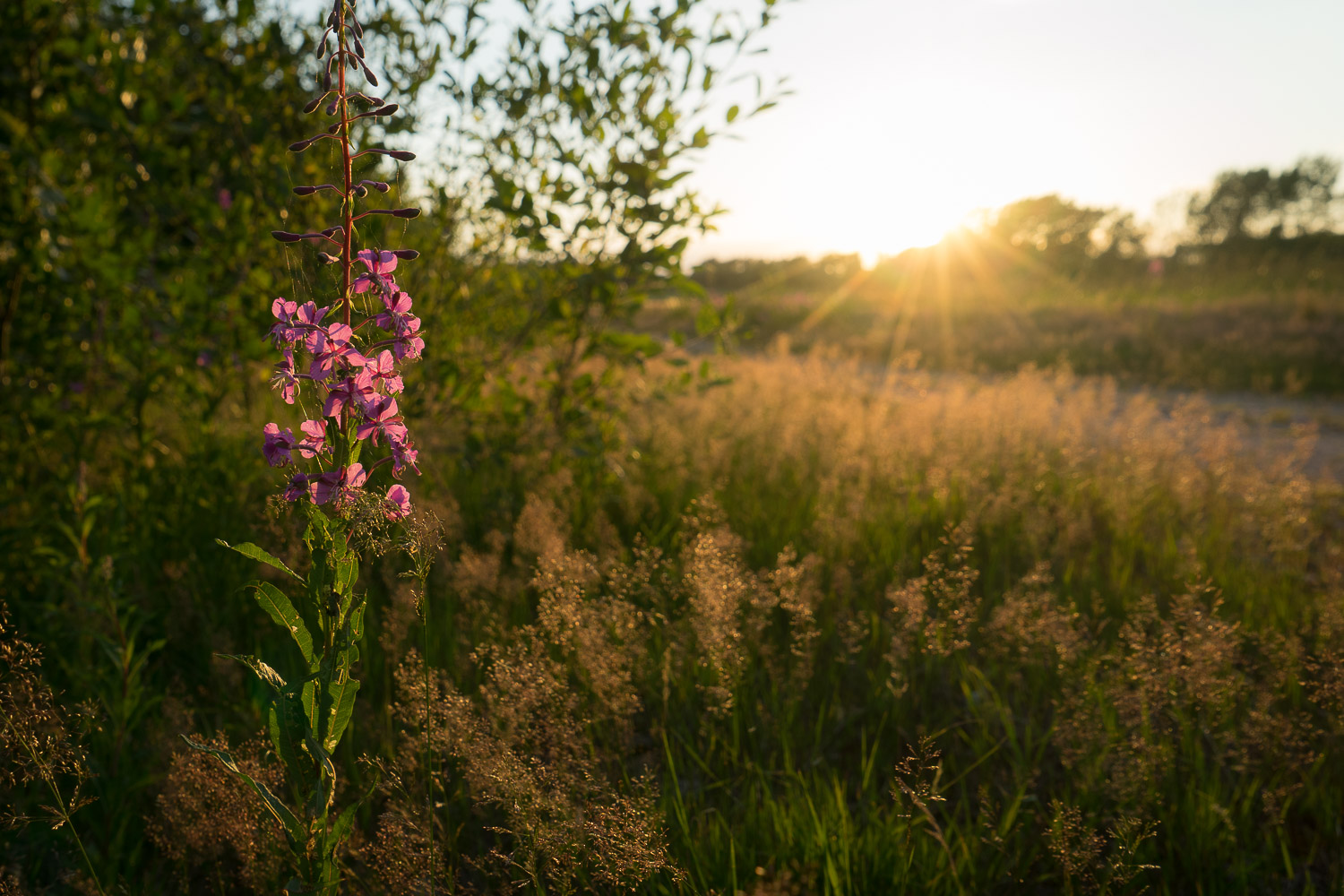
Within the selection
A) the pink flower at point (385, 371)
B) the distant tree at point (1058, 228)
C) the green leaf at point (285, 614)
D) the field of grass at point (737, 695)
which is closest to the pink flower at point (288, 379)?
the pink flower at point (385, 371)

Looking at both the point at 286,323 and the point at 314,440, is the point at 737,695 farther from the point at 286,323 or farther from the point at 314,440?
the point at 286,323

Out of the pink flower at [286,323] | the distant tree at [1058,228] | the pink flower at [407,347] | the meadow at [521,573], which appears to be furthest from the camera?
the distant tree at [1058,228]

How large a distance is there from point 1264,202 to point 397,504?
53.8m

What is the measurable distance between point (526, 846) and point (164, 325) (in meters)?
3.05

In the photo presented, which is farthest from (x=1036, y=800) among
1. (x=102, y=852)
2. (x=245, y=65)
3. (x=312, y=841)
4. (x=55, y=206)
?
(x=245, y=65)

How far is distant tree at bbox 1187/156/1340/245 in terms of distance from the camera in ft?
124

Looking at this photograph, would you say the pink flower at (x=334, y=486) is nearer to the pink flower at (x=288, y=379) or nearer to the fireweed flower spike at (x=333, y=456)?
the fireweed flower spike at (x=333, y=456)

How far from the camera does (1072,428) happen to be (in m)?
4.96

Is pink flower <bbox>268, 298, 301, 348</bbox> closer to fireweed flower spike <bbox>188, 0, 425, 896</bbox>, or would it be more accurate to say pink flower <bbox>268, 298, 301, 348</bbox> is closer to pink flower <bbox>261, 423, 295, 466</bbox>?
fireweed flower spike <bbox>188, 0, 425, 896</bbox>

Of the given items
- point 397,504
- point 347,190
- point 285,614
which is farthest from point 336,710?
point 347,190

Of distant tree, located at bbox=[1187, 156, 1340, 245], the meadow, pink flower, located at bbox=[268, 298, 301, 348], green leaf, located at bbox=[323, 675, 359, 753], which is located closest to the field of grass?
the meadow

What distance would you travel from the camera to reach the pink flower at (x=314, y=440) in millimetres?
1215

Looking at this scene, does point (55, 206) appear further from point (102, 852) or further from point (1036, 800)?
point (1036, 800)

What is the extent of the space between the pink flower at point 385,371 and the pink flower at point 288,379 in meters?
0.12
